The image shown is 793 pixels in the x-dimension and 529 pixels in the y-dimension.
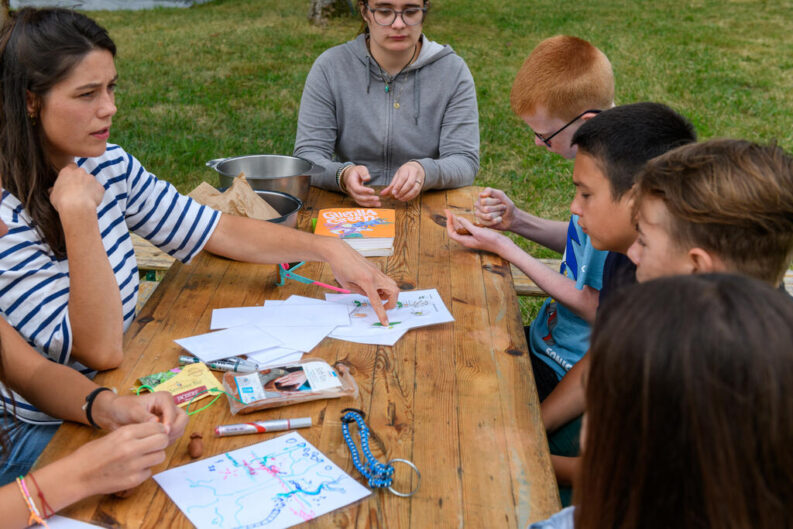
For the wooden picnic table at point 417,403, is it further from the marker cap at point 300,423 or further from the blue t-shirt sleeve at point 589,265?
the blue t-shirt sleeve at point 589,265

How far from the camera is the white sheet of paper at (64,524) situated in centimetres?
128

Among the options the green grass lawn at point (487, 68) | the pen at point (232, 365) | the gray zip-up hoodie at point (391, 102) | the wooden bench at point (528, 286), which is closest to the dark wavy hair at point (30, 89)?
the pen at point (232, 365)

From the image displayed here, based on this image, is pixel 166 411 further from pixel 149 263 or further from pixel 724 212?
pixel 149 263

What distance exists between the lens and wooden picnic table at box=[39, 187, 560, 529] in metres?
1.34

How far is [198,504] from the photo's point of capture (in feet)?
4.36

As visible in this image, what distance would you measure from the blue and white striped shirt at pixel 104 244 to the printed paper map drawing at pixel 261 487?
0.57 m

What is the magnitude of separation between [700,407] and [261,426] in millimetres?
928

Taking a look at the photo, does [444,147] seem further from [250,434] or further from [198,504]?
[198,504]

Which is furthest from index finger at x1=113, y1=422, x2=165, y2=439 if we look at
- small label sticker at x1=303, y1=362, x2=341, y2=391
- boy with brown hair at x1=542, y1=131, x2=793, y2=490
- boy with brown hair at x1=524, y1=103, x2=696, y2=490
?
boy with brown hair at x1=524, y1=103, x2=696, y2=490

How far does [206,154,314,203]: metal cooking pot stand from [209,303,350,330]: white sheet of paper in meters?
0.72

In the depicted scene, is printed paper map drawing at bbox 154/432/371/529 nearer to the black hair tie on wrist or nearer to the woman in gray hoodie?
the black hair tie on wrist

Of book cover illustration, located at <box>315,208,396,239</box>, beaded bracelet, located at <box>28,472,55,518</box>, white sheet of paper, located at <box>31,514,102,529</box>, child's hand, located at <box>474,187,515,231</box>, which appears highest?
beaded bracelet, located at <box>28,472,55,518</box>

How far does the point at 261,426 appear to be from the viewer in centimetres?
154

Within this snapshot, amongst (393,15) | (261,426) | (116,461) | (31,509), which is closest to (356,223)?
(393,15)
